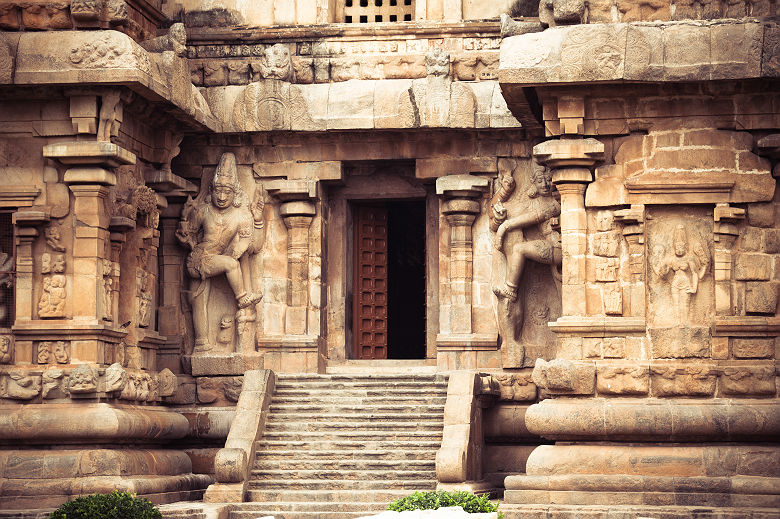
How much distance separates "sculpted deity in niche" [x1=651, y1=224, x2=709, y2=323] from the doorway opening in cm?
534

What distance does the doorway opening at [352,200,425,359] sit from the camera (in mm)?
22391

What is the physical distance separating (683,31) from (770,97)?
1286 mm

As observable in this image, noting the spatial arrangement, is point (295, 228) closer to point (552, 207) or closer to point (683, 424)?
point (552, 207)

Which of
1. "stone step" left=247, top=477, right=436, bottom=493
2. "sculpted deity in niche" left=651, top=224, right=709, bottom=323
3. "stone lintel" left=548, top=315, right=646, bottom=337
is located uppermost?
"sculpted deity in niche" left=651, top=224, right=709, bottom=323

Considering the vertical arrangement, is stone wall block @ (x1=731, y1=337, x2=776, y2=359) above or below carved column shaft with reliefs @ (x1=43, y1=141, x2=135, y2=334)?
below

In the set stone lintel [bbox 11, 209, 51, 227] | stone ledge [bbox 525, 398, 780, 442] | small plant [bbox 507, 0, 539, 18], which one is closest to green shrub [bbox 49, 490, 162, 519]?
stone lintel [bbox 11, 209, 51, 227]

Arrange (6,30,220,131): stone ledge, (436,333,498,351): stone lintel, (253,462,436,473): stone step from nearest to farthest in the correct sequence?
(6,30,220,131): stone ledge, (253,462,436,473): stone step, (436,333,498,351): stone lintel

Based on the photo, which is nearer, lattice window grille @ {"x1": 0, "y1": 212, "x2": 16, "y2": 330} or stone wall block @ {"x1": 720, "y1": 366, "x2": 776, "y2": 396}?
stone wall block @ {"x1": 720, "y1": 366, "x2": 776, "y2": 396}

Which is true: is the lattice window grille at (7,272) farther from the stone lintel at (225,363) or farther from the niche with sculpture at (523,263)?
the niche with sculpture at (523,263)

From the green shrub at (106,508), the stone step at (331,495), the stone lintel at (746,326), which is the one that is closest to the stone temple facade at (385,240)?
the stone lintel at (746,326)

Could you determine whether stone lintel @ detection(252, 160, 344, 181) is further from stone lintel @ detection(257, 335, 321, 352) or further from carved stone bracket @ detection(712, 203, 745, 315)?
carved stone bracket @ detection(712, 203, 745, 315)

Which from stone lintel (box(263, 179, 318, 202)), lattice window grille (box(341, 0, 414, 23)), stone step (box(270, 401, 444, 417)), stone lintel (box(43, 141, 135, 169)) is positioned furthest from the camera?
lattice window grille (box(341, 0, 414, 23))

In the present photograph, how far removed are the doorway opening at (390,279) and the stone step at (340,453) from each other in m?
3.06

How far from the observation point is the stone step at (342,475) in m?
18.8
